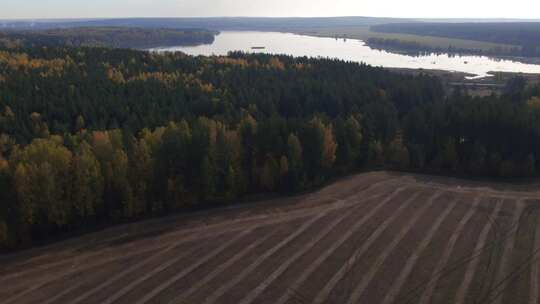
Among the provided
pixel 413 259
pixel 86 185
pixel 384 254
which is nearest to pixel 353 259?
pixel 384 254

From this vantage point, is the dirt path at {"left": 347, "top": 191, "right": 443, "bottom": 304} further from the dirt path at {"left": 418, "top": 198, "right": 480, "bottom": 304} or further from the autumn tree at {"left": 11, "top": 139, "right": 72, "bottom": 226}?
the autumn tree at {"left": 11, "top": 139, "right": 72, "bottom": 226}

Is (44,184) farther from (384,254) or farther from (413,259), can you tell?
(413,259)

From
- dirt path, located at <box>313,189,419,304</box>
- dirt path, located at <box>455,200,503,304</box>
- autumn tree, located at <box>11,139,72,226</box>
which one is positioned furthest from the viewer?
autumn tree, located at <box>11,139,72,226</box>

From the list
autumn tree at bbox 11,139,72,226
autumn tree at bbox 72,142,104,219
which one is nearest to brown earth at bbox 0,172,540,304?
autumn tree at bbox 72,142,104,219

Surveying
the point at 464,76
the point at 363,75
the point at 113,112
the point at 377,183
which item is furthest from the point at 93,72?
the point at 464,76

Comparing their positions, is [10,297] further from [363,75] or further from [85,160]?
[363,75]

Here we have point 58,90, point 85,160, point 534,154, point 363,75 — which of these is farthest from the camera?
point 363,75
